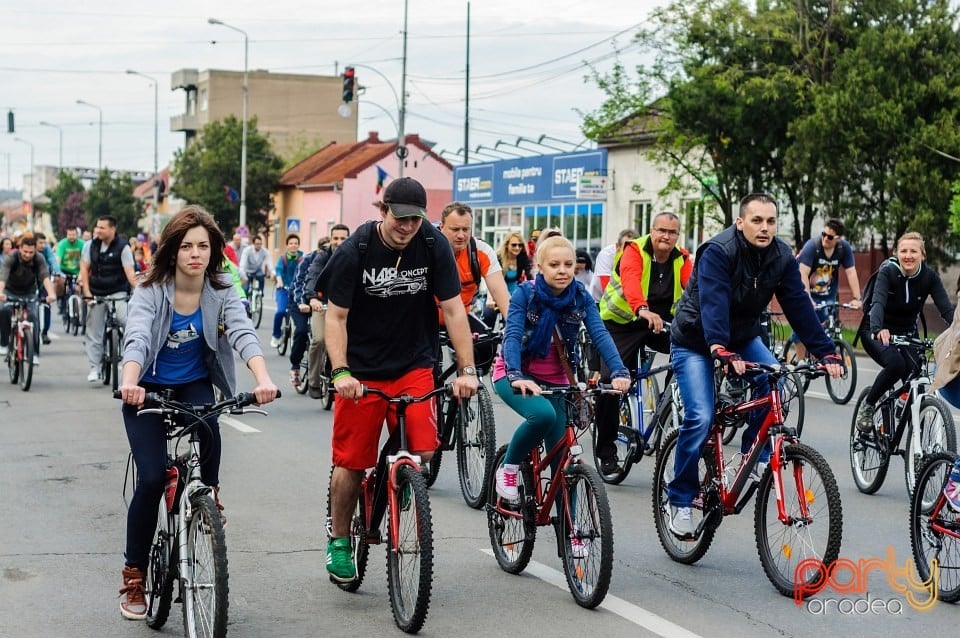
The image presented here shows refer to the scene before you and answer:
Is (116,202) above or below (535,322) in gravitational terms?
above

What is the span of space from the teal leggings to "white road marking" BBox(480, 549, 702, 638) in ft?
1.96

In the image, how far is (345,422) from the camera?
20.7 feet

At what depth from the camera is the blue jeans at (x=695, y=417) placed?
7.01m

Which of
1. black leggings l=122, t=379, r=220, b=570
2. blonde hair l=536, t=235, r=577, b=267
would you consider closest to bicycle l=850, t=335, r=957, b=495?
blonde hair l=536, t=235, r=577, b=267

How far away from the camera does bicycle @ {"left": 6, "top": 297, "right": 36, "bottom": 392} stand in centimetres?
1577

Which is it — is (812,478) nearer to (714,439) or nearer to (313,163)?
(714,439)

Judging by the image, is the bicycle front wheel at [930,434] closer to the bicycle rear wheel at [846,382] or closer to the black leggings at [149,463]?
the black leggings at [149,463]

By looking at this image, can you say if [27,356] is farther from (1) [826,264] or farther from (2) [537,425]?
(2) [537,425]

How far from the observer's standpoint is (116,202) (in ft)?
307

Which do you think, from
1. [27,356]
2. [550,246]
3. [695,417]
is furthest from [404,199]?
[27,356]

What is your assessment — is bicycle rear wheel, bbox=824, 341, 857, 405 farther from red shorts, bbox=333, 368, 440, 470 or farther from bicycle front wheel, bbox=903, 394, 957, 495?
red shorts, bbox=333, 368, 440, 470

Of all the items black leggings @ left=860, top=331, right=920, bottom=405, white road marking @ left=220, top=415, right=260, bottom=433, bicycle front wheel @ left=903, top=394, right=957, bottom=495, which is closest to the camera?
bicycle front wheel @ left=903, top=394, right=957, bottom=495

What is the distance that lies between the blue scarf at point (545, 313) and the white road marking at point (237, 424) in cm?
586

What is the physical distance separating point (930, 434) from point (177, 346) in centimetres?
486
